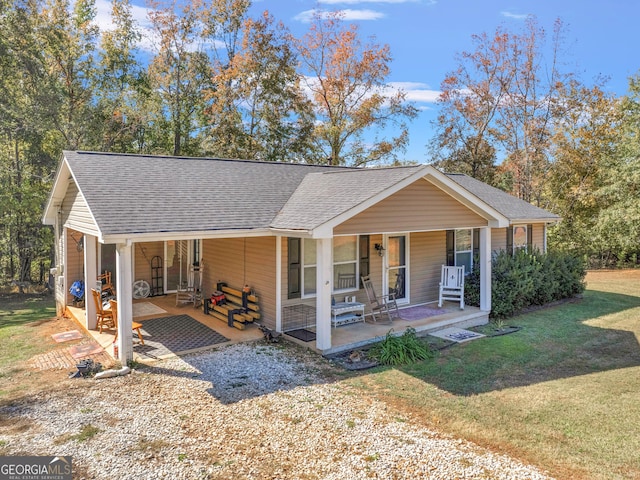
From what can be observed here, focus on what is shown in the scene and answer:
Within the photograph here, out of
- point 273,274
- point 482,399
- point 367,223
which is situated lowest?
point 482,399

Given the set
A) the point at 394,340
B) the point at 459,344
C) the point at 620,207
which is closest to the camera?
the point at 394,340

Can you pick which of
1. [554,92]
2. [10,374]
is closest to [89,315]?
[10,374]

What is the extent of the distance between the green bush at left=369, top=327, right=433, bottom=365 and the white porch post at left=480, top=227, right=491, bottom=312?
325cm

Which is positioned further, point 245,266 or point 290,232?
point 245,266

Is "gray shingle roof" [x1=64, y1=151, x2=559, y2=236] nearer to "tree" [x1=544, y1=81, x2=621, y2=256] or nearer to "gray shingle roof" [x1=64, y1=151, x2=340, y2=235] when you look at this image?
"gray shingle roof" [x1=64, y1=151, x2=340, y2=235]

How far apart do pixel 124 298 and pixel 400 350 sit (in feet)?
15.6

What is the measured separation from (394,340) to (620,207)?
18776 mm

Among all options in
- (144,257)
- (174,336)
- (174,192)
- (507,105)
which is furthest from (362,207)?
(507,105)

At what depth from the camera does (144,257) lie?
12648 mm

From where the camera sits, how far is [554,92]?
23.8m

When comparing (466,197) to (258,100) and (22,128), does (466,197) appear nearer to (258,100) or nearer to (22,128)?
(258,100)

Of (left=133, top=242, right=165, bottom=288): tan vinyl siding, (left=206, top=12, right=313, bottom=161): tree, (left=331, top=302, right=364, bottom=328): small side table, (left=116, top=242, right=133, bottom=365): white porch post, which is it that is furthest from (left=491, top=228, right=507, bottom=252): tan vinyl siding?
(left=206, top=12, right=313, bottom=161): tree

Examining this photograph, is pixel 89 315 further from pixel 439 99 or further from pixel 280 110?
pixel 439 99

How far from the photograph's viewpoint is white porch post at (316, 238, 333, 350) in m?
7.70
